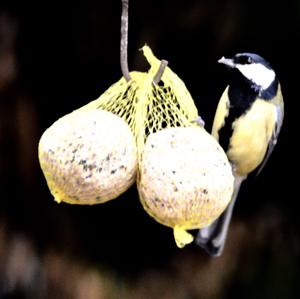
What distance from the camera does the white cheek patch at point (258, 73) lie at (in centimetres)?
149

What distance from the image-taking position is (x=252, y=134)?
1.63 m

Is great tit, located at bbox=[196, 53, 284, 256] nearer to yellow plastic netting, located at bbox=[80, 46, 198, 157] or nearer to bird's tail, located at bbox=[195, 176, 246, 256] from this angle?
yellow plastic netting, located at bbox=[80, 46, 198, 157]

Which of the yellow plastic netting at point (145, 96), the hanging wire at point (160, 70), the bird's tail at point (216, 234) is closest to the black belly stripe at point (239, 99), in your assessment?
the yellow plastic netting at point (145, 96)

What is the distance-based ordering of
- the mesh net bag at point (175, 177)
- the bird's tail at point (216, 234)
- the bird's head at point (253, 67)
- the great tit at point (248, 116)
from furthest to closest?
the bird's tail at point (216, 234) < the great tit at point (248, 116) < the bird's head at point (253, 67) < the mesh net bag at point (175, 177)

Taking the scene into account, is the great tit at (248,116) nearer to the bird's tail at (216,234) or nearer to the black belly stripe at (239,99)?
the black belly stripe at (239,99)

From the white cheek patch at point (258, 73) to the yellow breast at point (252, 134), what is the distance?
0.06 metres

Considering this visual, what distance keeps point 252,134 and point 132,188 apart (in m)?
0.71

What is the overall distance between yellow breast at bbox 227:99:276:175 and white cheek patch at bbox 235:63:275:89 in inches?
2.3

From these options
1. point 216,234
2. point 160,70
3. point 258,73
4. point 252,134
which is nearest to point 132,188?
point 216,234

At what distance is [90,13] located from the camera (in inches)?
79.4

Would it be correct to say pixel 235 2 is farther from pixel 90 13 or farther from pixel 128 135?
pixel 128 135

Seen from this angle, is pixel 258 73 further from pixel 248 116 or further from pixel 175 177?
pixel 175 177

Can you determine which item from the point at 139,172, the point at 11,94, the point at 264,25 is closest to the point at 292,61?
the point at 264,25

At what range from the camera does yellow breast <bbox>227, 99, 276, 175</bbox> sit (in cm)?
162
